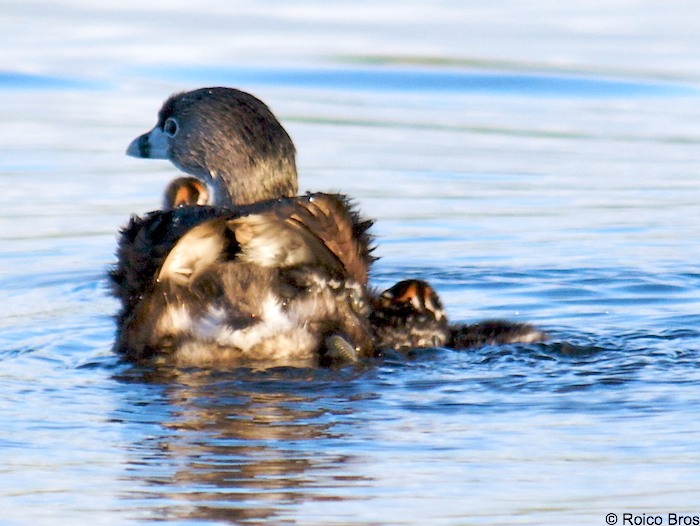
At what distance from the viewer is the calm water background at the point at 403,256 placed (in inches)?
217

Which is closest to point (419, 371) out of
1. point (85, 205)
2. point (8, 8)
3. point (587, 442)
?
point (587, 442)

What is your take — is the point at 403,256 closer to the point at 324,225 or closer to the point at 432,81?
the point at 324,225

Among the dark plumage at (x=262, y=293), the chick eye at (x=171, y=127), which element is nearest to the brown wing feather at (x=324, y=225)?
the dark plumage at (x=262, y=293)

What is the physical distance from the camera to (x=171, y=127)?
878cm

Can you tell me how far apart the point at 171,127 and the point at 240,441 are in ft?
10.3

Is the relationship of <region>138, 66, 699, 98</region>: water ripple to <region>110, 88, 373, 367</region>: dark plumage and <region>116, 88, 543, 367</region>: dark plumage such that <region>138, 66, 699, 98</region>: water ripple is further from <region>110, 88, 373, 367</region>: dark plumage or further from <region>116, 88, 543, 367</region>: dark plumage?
<region>110, 88, 373, 367</region>: dark plumage

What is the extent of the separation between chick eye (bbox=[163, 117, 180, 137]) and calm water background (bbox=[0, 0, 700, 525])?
0.94m

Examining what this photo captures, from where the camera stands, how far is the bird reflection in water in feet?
17.4

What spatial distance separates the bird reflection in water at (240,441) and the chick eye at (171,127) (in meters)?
1.99

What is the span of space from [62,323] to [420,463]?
10.7 ft

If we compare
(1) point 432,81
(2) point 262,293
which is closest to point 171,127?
(2) point 262,293

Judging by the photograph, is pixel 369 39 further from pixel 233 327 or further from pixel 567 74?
pixel 233 327

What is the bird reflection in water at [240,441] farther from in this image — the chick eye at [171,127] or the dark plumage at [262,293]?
the chick eye at [171,127]

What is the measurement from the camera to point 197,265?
670 cm
